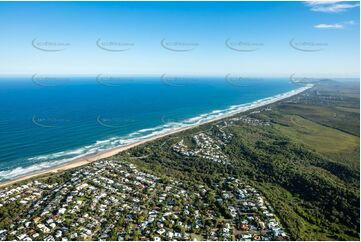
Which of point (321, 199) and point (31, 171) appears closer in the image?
point (321, 199)

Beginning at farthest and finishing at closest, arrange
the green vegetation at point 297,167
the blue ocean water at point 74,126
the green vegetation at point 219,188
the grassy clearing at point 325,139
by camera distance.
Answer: the grassy clearing at point 325,139, the blue ocean water at point 74,126, the green vegetation at point 297,167, the green vegetation at point 219,188

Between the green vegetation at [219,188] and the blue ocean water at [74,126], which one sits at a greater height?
the blue ocean water at [74,126]

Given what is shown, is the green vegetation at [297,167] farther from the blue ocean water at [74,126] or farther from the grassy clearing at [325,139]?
the blue ocean water at [74,126]

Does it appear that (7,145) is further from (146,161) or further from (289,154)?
(289,154)

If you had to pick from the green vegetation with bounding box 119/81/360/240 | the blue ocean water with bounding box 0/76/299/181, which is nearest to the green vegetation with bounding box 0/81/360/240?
the green vegetation with bounding box 119/81/360/240

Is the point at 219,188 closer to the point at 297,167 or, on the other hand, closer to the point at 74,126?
the point at 297,167

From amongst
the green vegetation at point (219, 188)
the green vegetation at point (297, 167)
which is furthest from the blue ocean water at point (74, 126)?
the green vegetation at point (297, 167)

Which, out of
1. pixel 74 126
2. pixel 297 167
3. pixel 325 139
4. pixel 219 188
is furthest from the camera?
pixel 74 126

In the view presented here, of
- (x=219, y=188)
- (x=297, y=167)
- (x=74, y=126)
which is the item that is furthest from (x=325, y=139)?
(x=74, y=126)

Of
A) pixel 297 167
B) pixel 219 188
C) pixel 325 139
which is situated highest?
pixel 219 188

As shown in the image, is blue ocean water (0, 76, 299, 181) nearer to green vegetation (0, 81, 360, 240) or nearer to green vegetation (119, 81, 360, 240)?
green vegetation (0, 81, 360, 240)

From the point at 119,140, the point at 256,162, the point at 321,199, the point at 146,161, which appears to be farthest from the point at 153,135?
the point at 321,199
